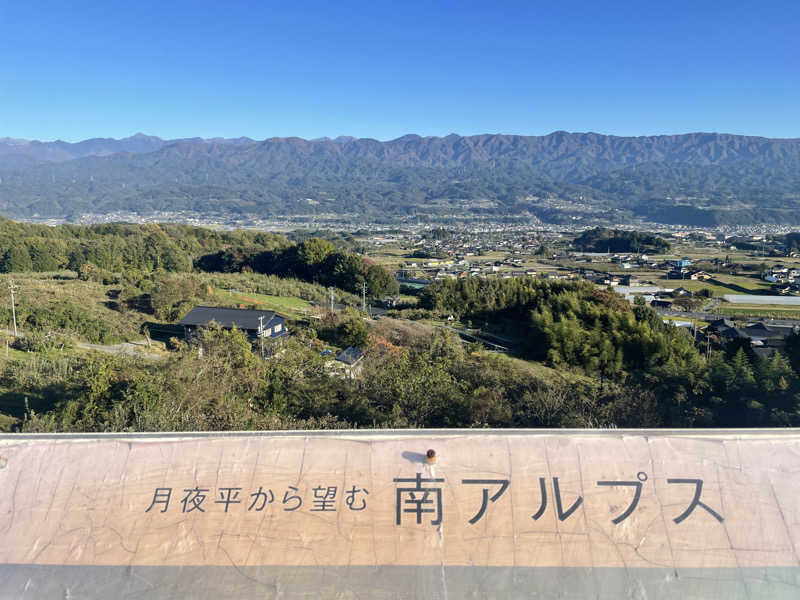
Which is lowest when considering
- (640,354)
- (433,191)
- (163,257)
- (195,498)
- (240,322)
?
(640,354)

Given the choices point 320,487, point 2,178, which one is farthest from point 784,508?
point 2,178

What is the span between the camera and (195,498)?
157 inches

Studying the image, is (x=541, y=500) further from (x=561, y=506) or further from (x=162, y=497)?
(x=162, y=497)

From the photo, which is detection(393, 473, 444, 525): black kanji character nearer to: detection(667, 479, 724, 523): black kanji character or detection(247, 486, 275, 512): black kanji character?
detection(247, 486, 275, 512): black kanji character

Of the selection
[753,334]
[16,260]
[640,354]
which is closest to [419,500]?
[640,354]

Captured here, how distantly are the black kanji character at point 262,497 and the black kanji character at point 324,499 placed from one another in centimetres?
35

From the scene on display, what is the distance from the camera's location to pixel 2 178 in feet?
516

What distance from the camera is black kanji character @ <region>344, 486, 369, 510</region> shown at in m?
3.92

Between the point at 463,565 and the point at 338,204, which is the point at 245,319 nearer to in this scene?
the point at 463,565

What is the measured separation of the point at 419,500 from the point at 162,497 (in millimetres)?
2063

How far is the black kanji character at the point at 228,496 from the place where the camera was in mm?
3965

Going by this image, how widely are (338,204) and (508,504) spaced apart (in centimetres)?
13907

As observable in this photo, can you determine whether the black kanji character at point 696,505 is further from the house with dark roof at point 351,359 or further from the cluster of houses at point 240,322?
the cluster of houses at point 240,322

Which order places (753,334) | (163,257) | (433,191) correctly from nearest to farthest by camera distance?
(753,334), (163,257), (433,191)
